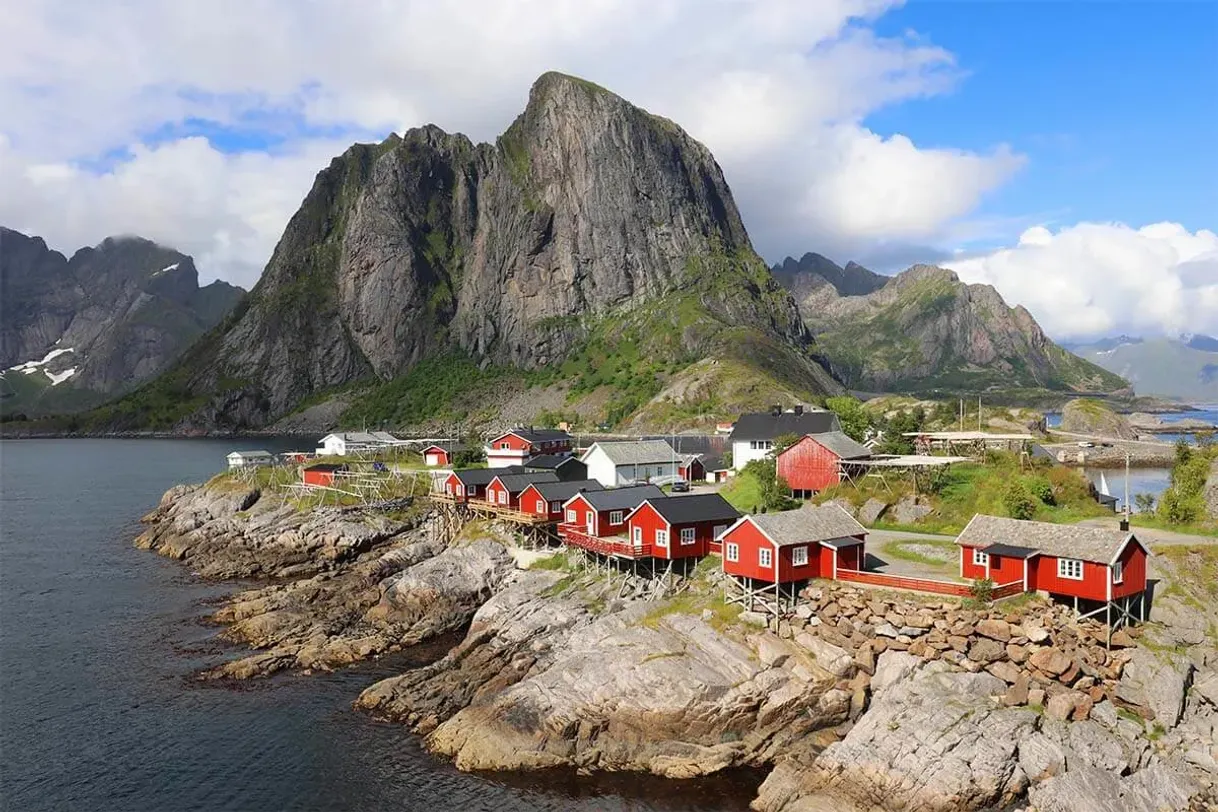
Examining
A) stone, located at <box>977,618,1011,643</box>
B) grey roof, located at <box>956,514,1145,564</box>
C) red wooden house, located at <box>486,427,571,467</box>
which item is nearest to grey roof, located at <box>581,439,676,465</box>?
red wooden house, located at <box>486,427,571,467</box>

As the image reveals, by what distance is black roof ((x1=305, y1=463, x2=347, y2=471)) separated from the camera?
97562mm

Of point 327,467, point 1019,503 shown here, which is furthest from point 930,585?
point 327,467

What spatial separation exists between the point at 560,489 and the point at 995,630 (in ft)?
119

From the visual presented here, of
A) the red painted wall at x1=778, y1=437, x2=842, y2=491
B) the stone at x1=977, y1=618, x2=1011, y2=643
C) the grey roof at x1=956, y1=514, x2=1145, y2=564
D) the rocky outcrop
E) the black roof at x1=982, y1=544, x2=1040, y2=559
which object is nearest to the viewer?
the stone at x1=977, y1=618, x2=1011, y2=643

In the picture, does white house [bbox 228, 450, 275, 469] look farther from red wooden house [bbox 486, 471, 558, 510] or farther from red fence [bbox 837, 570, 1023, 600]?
red fence [bbox 837, 570, 1023, 600]

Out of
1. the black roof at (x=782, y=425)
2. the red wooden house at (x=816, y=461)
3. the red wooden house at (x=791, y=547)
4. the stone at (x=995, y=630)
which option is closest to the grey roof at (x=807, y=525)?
the red wooden house at (x=791, y=547)

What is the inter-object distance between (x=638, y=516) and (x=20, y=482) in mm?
144481

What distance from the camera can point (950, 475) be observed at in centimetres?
6525

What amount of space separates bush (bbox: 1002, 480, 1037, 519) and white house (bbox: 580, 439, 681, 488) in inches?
1355

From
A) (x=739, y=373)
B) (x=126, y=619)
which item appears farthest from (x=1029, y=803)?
(x=739, y=373)

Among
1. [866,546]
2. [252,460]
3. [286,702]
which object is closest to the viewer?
[286,702]

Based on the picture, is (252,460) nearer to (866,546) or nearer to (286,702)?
(286,702)

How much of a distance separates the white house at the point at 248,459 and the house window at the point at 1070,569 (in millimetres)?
94172

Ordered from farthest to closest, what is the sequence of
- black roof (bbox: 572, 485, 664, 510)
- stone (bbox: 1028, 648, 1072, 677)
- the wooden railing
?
black roof (bbox: 572, 485, 664, 510) < the wooden railing < stone (bbox: 1028, 648, 1072, 677)
